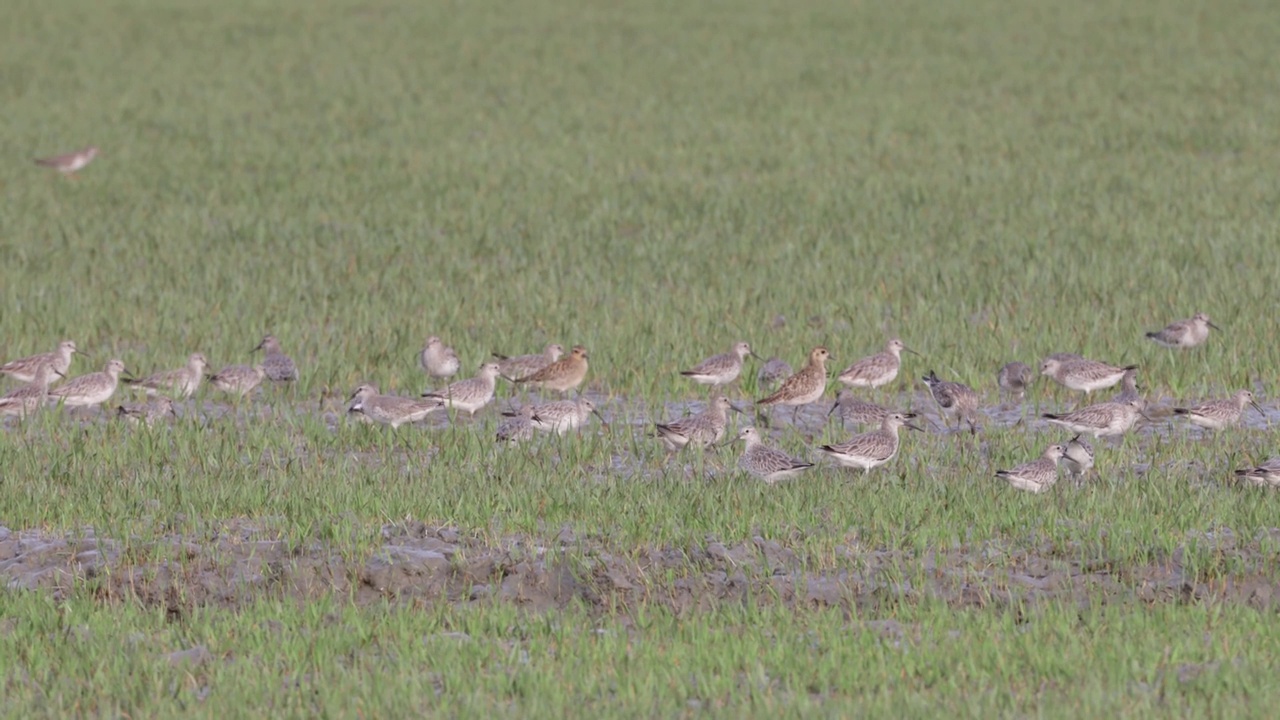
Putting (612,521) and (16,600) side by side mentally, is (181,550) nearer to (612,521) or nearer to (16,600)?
(16,600)

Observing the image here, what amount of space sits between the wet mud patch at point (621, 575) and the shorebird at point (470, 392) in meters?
4.12

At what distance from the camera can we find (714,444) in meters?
13.0

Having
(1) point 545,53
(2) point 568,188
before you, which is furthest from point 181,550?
(1) point 545,53

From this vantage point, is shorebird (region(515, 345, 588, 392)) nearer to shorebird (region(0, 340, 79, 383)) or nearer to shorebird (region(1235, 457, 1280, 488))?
shorebird (region(0, 340, 79, 383))

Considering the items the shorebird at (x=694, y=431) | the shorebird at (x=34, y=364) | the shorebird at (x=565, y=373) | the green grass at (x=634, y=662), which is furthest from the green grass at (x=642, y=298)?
the shorebird at (x=34, y=364)

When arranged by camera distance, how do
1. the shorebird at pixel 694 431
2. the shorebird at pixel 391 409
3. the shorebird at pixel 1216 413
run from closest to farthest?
the shorebird at pixel 694 431
the shorebird at pixel 1216 413
the shorebird at pixel 391 409

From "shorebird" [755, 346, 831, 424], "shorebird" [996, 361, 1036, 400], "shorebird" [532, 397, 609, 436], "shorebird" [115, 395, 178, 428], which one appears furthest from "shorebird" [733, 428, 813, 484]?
"shorebird" [115, 395, 178, 428]

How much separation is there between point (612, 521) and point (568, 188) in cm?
1630

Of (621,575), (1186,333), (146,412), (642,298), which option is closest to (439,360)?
(146,412)

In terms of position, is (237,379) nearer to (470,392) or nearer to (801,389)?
(470,392)

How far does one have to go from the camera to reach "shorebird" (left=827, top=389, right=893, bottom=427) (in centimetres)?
1345

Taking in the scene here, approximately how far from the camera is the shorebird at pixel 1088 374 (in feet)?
46.7

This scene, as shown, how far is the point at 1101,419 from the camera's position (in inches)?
502

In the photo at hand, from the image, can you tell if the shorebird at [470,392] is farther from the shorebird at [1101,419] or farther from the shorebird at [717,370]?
the shorebird at [1101,419]
